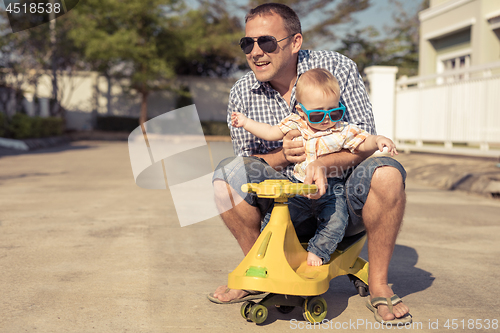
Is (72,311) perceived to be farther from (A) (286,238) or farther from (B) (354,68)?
(B) (354,68)

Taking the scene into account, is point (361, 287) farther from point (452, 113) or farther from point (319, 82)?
point (452, 113)

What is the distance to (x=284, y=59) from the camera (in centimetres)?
249

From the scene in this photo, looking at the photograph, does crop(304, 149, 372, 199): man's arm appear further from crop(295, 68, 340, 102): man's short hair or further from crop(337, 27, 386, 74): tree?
crop(337, 27, 386, 74): tree

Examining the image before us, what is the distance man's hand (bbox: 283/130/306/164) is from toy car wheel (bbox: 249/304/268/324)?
0.71m

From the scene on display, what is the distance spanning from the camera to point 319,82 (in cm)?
213

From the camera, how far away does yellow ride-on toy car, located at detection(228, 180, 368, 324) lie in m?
1.83

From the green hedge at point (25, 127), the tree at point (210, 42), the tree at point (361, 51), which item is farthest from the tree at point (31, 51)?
the tree at point (361, 51)

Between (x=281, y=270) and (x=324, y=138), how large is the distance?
2.20 ft

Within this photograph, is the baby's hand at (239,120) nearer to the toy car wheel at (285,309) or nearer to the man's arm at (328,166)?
the man's arm at (328,166)

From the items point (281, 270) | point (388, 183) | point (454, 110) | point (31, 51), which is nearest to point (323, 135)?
point (388, 183)

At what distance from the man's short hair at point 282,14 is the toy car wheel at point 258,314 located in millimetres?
1421

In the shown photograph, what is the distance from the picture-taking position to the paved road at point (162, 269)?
6.59 ft

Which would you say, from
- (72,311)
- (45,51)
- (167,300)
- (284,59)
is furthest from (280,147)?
(45,51)

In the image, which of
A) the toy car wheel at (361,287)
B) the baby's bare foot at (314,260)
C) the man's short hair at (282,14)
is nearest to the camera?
the baby's bare foot at (314,260)
